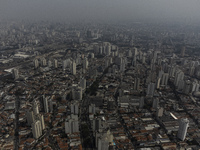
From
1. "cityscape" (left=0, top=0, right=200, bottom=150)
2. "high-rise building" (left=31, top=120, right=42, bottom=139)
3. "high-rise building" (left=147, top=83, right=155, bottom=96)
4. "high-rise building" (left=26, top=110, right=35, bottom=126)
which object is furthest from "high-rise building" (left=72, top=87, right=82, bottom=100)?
"high-rise building" (left=147, top=83, right=155, bottom=96)

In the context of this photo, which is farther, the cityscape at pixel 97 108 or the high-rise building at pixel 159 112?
the high-rise building at pixel 159 112

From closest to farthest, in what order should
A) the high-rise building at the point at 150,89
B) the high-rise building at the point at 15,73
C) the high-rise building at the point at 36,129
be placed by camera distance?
the high-rise building at the point at 36,129, the high-rise building at the point at 150,89, the high-rise building at the point at 15,73

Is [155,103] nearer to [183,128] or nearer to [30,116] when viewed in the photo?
[183,128]

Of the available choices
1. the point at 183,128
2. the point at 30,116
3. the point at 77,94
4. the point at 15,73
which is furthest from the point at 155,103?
the point at 15,73

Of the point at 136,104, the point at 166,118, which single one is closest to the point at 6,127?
the point at 136,104

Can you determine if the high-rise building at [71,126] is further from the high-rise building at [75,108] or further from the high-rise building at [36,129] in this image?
the high-rise building at [75,108]

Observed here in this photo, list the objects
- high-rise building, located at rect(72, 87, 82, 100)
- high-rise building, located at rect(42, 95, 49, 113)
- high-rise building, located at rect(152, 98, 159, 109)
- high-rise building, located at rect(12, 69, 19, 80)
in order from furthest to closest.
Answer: high-rise building, located at rect(12, 69, 19, 80), high-rise building, located at rect(72, 87, 82, 100), high-rise building, located at rect(152, 98, 159, 109), high-rise building, located at rect(42, 95, 49, 113)

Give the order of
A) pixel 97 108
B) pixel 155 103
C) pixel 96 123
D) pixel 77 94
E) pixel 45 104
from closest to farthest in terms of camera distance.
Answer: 1. pixel 96 123
2. pixel 45 104
3. pixel 97 108
4. pixel 155 103
5. pixel 77 94

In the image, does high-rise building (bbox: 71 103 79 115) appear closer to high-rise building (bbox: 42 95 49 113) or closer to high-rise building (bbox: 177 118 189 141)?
high-rise building (bbox: 42 95 49 113)

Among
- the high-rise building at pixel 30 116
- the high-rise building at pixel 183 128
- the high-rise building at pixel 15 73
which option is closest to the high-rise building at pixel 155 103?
the high-rise building at pixel 183 128
